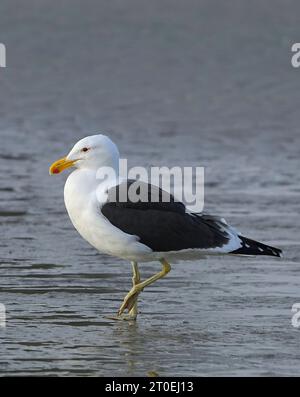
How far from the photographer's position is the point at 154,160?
16.1m

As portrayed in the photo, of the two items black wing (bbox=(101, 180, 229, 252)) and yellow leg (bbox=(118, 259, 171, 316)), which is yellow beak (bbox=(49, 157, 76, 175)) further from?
yellow leg (bbox=(118, 259, 171, 316))

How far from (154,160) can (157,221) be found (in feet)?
22.8

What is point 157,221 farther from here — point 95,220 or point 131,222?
point 95,220

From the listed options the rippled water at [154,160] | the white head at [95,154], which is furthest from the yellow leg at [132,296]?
the white head at [95,154]

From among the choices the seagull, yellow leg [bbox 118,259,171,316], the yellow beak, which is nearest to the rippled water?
yellow leg [bbox 118,259,171,316]

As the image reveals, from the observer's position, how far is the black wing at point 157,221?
9008mm

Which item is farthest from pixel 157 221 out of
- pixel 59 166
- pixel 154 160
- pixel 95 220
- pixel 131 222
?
pixel 154 160

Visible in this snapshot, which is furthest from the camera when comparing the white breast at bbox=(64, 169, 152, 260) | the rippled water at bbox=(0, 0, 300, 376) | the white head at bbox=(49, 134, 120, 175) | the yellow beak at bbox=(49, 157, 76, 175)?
the yellow beak at bbox=(49, 157, 76, 175)

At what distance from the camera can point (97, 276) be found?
1025 centimetres

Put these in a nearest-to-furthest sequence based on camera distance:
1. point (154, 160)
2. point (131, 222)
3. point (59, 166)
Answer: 1. point (131, 222)
2. point (59, 166)
3. point (154, 160)

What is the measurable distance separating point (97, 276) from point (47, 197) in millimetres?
3620

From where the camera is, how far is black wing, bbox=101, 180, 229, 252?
9008mm

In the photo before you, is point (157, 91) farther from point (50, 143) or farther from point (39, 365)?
point (39, 365)

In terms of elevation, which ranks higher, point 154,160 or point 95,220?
point 154,160
